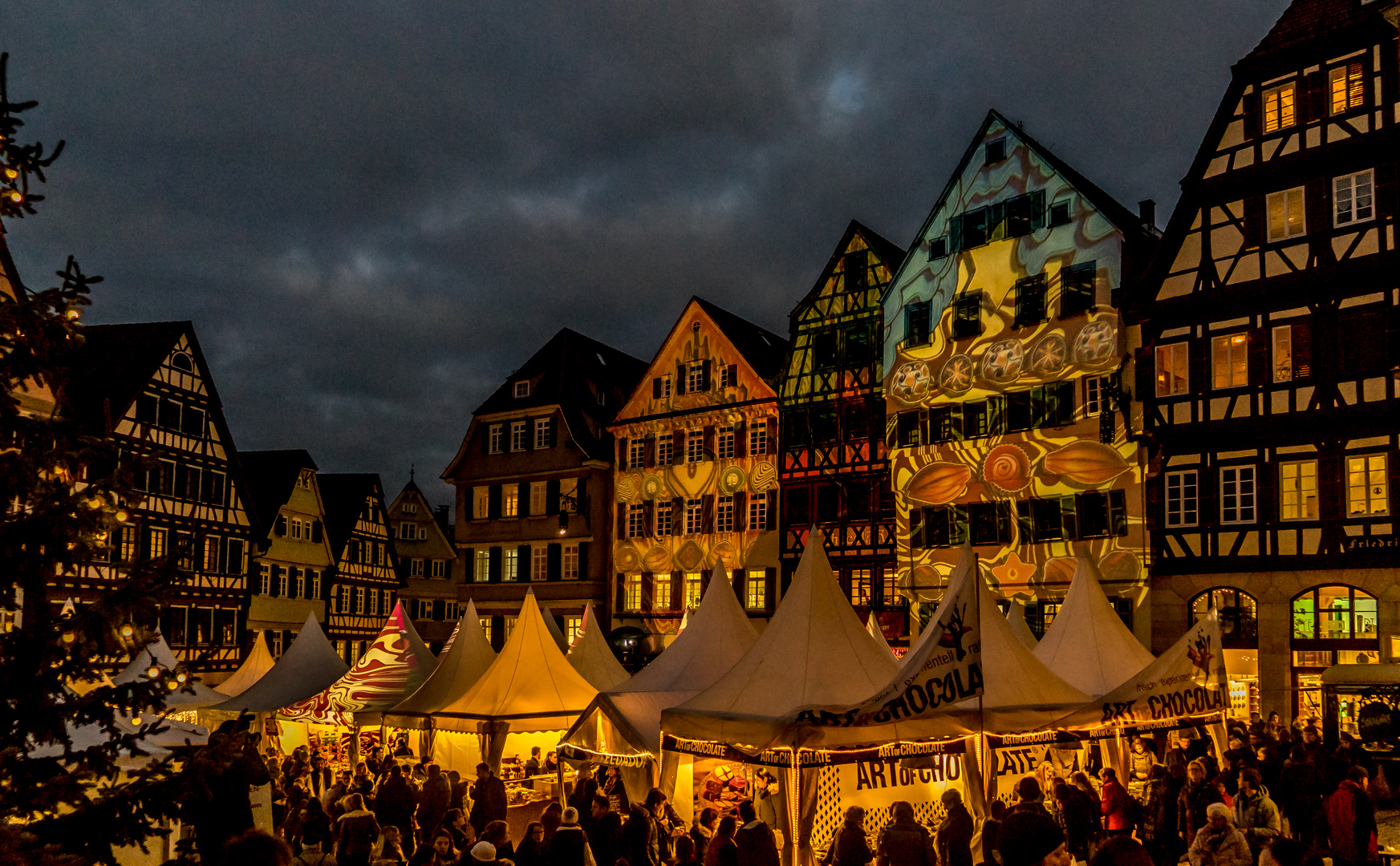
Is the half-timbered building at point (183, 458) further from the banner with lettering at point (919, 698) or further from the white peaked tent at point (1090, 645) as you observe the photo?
the banner with lettering at point (919, 698)

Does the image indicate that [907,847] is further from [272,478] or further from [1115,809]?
[272,478]

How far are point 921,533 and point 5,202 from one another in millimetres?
26344

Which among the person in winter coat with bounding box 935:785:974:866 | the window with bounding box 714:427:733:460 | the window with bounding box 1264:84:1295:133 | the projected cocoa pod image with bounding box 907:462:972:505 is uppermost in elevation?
the window with bounding box 1264:84:1295:133

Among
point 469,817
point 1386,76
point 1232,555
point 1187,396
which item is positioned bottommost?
point 469,817

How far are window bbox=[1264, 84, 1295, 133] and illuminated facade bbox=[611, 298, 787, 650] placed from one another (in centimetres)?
1494

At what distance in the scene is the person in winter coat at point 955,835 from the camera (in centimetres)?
963

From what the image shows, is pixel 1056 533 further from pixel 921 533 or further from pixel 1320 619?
pixel 1320 619

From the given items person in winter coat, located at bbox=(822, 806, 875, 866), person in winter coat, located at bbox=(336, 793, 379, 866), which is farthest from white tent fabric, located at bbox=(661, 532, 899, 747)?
person in winter coat, located at bbox=(336, 793, 379, 866)

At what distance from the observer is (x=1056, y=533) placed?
27828 mm

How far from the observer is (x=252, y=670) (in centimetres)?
2764

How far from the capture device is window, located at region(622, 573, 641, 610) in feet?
125

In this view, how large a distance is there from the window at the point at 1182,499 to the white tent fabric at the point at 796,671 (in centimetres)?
1358

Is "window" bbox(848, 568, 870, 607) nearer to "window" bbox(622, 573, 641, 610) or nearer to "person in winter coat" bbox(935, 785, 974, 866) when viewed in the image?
"window" bbox(622, 573, 641, 610)

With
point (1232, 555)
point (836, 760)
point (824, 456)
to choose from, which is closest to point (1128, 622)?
point (1232, 555)
